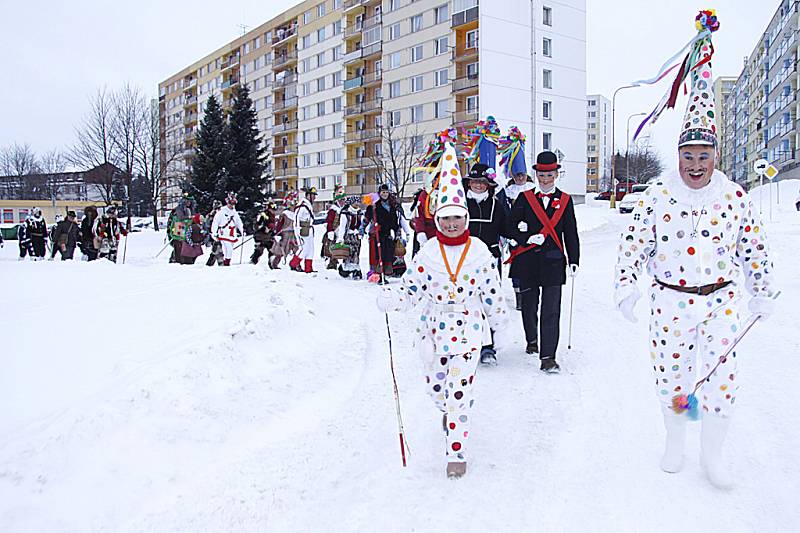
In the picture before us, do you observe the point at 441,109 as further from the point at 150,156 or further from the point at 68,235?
the point at 68,235

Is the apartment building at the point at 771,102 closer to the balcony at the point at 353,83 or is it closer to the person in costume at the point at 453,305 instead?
the balcony at the point at 353,83

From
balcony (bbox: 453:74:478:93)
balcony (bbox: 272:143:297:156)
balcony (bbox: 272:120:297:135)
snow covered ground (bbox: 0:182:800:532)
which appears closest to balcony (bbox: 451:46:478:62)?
balcony (bbox: 453:74:478:93)

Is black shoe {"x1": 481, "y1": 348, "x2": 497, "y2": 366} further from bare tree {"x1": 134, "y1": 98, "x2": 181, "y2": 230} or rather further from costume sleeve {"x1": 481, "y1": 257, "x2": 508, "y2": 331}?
bare tree {"x1": 134, "y1": 98, "x2": 181, "y2": 230}

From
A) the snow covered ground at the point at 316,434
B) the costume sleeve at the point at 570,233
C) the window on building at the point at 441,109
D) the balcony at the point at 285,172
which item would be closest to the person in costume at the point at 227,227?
the snow covered ground at the point at 316,434

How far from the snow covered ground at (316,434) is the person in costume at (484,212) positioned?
1267 mm

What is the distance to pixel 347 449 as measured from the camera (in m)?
4.62

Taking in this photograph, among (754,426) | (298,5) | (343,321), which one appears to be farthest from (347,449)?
(298,5)

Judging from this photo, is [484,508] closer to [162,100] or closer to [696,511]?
[696,511]

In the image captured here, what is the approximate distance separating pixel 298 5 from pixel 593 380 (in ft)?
212

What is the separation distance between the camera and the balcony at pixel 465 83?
1709 inches

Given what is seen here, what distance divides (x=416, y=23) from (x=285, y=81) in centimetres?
2261

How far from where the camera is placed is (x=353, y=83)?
179 feet

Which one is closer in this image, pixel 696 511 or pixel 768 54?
pixel 696 511

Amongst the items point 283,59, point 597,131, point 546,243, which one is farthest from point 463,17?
point 597,131
